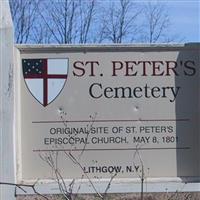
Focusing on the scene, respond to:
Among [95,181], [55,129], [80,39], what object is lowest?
[95,181]

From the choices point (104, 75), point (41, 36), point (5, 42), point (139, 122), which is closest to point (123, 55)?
point (104, 75)

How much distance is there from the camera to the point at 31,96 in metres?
5.24

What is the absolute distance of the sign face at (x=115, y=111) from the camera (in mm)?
5258

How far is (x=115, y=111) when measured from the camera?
530 centimetres

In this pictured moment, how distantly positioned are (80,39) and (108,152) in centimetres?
3180

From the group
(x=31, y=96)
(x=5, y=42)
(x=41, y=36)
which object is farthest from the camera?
(x=41, y=36)

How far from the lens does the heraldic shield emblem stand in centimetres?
524

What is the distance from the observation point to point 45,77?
17.3 feet

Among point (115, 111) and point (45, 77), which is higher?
point (45, 77)

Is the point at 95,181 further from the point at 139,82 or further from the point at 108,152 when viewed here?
the point at 139,82

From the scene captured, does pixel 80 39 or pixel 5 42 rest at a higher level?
pixel 80 39

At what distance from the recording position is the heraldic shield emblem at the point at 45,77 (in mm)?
5242

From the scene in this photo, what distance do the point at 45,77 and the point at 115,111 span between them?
611 millimetres

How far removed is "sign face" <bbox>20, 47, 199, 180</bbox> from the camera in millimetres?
5258
